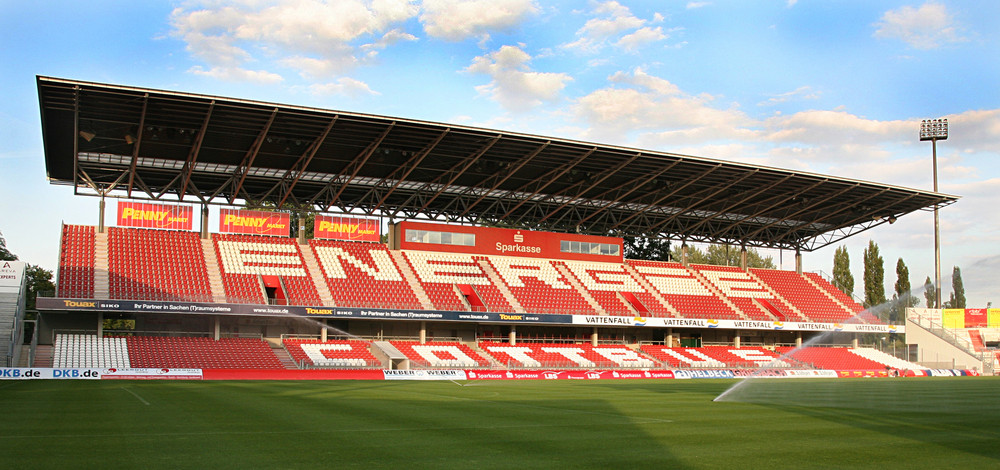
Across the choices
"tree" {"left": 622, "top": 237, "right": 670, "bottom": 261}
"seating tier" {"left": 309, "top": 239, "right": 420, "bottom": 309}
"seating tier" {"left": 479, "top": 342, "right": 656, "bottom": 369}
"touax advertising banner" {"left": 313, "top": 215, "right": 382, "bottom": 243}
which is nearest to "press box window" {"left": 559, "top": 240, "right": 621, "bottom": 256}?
"seating tier" {"left": 479, "top": 342, "right": 656, "bottom": 369}

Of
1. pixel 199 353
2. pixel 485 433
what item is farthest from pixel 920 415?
pixel 199 353

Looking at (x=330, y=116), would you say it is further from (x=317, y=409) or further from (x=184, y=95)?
(x=317, y=409)

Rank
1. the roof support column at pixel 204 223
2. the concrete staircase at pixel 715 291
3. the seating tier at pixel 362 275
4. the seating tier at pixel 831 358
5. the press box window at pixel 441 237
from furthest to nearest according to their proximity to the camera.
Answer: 1. the concrete staircase at pixel 715 291
2. the seating tier at pixel 831 358
3. the press box window at pixel 441 237
4. the roof support column at pixel 204 223
5. the seating tier at pixel 362 275

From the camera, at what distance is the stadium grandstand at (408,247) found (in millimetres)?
45181

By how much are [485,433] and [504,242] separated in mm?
50195

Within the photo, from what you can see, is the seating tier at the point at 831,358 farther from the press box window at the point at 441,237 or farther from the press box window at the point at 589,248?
the press box window at the point at 441,237

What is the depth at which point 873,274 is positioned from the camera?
97.8 metres

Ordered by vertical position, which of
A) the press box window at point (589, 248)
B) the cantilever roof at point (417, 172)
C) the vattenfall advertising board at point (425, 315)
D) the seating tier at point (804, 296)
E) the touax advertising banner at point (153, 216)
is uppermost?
the cantilever roof at point (417, 172)

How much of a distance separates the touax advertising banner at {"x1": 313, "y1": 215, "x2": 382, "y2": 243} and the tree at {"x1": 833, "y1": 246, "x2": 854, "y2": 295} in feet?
228

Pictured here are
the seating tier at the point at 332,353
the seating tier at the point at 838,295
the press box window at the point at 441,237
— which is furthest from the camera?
the seating tier at the point at 838,295

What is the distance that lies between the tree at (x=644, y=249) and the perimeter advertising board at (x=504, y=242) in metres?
26.8

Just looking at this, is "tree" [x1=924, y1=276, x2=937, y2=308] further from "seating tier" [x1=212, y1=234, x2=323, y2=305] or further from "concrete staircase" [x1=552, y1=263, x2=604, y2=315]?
"seating tier" [x1=212, y1=234, x2=323, y2=305]

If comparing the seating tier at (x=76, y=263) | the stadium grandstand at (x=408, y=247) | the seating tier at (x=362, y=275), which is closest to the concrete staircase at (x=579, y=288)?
the stadium grandstand at (x=408, y=247)

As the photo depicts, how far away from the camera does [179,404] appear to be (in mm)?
21344
